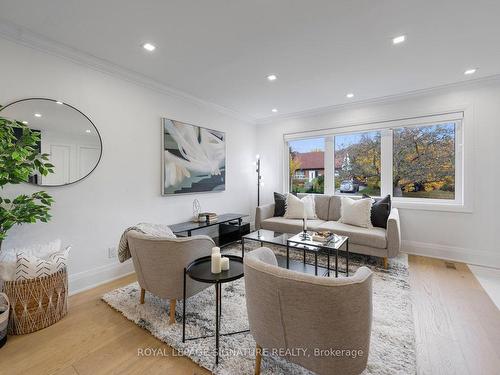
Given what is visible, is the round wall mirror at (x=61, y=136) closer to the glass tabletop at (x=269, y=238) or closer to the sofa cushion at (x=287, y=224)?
the glass tabletop at (x=269, y=238)

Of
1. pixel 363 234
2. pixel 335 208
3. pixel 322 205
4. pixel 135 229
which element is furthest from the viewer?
pixel 322 205

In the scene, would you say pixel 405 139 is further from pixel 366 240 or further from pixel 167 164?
pixel 167 164

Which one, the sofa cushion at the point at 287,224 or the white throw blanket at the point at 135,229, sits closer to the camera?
the white throw blanket at the point at 135,229

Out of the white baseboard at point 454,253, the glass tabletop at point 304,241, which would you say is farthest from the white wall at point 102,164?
the white baseboard at point 454,253

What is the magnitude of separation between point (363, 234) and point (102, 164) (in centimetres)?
335

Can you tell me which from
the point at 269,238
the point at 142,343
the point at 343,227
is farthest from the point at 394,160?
the point at 142,343

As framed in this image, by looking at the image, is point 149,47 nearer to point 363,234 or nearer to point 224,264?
point 224,264

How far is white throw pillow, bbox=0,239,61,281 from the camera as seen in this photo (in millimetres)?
1812

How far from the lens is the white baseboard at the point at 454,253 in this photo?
3.12 metres

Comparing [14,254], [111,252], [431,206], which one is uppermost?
[431,206]

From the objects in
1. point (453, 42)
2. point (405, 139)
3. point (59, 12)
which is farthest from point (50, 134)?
point (405, 139)

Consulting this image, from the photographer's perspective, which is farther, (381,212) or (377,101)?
(377,101)

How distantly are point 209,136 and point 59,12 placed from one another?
2355mm

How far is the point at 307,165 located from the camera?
478 centimetres
